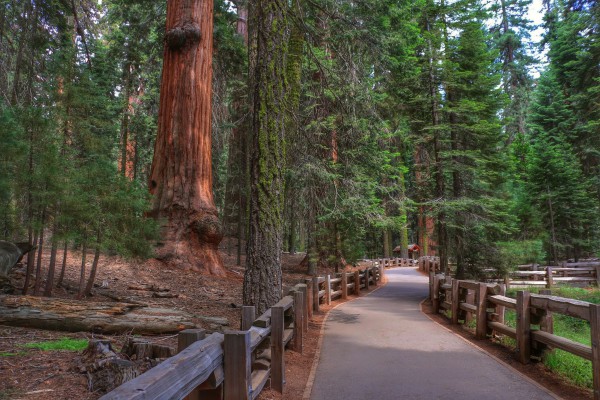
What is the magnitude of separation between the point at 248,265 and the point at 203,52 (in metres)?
7.97

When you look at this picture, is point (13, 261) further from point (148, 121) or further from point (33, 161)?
point (148, 121)

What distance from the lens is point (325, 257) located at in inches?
737

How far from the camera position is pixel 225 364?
3865 mm

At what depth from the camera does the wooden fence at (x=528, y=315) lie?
5211 millimetres

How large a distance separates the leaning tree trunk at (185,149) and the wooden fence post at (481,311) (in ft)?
23.2

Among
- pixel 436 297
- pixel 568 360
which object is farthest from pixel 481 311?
pixel 436 297

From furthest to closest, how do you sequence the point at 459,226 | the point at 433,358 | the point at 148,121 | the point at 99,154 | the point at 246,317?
the point at 148,121 < the point at 459,226 < the point at 99,154 < the point at 433,358 < the point at 246,317

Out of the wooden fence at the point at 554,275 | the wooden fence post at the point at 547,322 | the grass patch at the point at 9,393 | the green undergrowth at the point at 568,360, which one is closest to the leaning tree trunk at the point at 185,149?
the green undergrowth at the point at 568,360

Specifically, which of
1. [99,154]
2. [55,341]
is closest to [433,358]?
[55,341]

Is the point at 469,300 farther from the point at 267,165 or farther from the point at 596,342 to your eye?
the point at 267,165

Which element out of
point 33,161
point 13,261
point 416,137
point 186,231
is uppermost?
point 416,137

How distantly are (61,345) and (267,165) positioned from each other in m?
3.85

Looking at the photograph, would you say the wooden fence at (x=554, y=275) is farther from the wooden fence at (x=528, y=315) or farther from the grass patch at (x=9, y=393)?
the grass patch at (x=9, y=393)

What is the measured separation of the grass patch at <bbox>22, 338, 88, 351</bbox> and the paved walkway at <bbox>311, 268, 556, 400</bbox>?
9.57 ft
